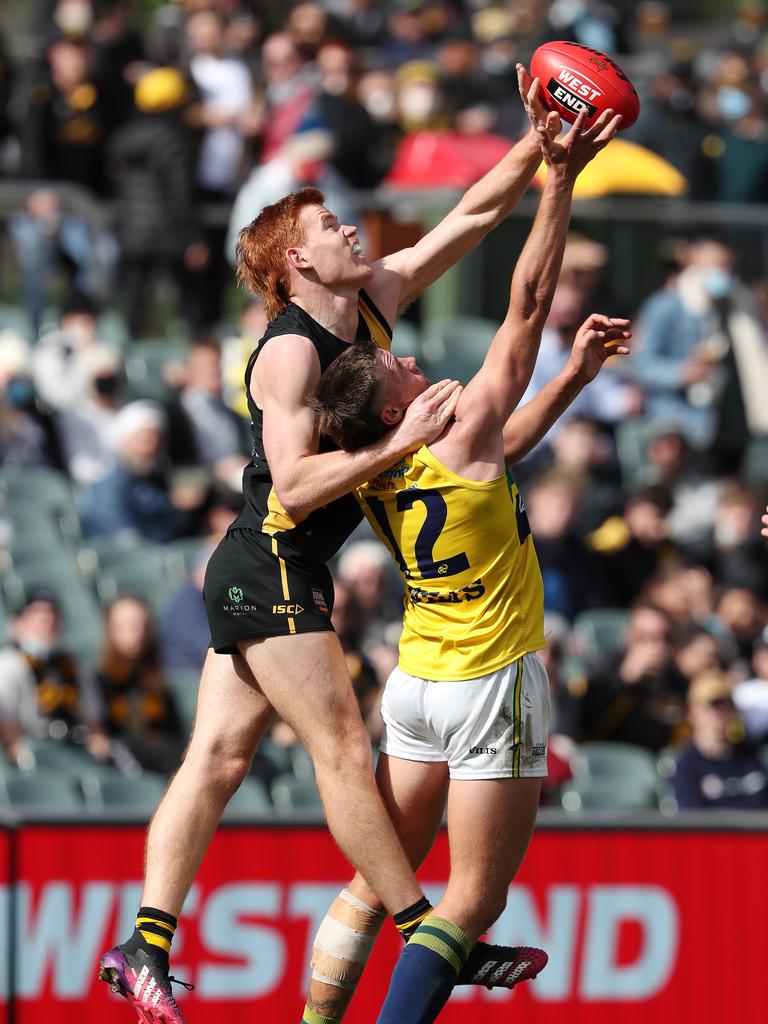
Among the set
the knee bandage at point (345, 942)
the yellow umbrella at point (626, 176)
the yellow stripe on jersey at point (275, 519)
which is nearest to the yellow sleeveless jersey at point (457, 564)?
the yellow stripe on jersey at point (275, 519)

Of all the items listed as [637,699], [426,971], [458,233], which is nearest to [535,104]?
[458,233]

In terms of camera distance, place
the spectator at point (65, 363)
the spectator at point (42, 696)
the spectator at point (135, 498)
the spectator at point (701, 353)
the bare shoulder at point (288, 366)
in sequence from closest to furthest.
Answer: the bare shoulder at point (288, 366) → the spectator at point (42, 696) → the spectator at point (135, 498) → the spectator at point (65, 363) → the spectator at point (701, 353)

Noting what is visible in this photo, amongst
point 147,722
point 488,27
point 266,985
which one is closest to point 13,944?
point 266,985

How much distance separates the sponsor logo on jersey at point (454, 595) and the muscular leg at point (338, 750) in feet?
0.98

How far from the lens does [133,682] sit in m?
9.28

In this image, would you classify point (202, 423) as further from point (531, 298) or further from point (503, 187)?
point (531, 298)

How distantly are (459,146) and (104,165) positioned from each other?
2.36 m

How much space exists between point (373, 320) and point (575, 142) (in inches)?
33.0

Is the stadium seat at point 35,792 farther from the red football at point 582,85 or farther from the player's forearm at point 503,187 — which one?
the red football at point 582,85

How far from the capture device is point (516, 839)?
5.24 m

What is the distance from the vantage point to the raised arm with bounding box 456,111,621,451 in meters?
5.10

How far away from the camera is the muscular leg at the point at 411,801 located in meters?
5.40

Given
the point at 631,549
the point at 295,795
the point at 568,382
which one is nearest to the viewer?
the point at 568,382

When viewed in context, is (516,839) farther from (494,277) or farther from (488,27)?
(488,27)
